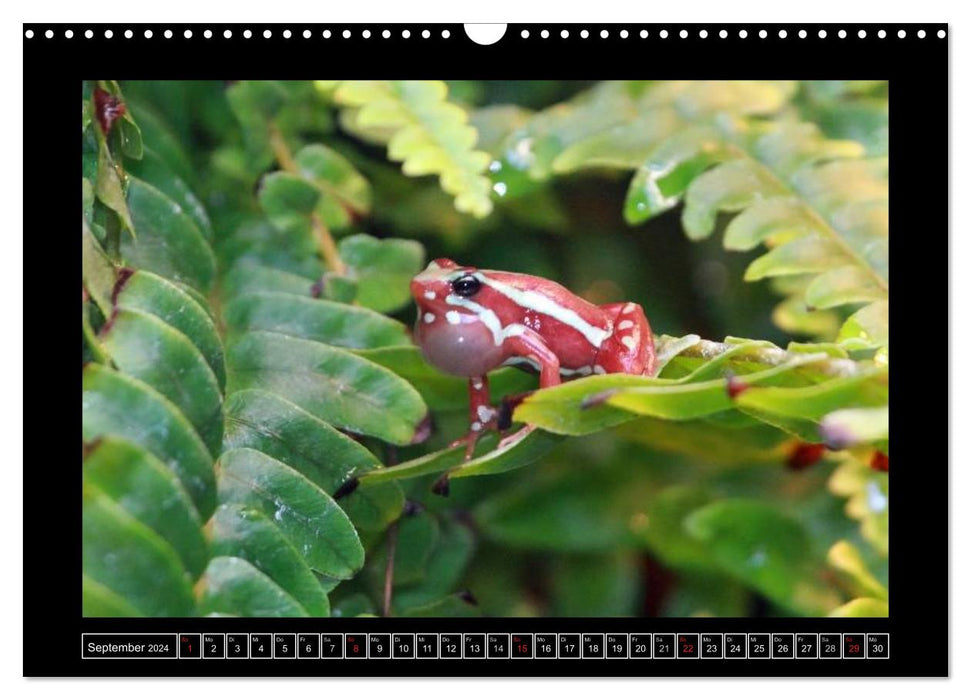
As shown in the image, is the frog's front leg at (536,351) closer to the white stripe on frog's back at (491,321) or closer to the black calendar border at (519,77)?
the white stripe on frog's back at (491,321)

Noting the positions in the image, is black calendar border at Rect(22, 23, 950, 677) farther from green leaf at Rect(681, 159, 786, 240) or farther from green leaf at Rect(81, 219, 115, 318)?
green leaf at Rect(681, 159, 786, 240)

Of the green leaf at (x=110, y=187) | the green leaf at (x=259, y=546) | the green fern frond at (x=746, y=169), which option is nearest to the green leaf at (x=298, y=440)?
the green leaf at (x=259, y=546)

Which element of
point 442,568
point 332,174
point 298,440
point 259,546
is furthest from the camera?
point 332,174

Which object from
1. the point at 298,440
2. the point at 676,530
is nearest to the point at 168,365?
the point at 298,440

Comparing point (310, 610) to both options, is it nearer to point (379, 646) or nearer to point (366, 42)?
point (379, 646)

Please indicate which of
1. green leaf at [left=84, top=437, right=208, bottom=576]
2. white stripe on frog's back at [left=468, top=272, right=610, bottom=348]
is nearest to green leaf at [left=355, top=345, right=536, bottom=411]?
white stripe on frog's back at [left=468, top=272, right=610, bottom=348]

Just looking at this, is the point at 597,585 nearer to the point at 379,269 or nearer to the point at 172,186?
the point at 379,269
